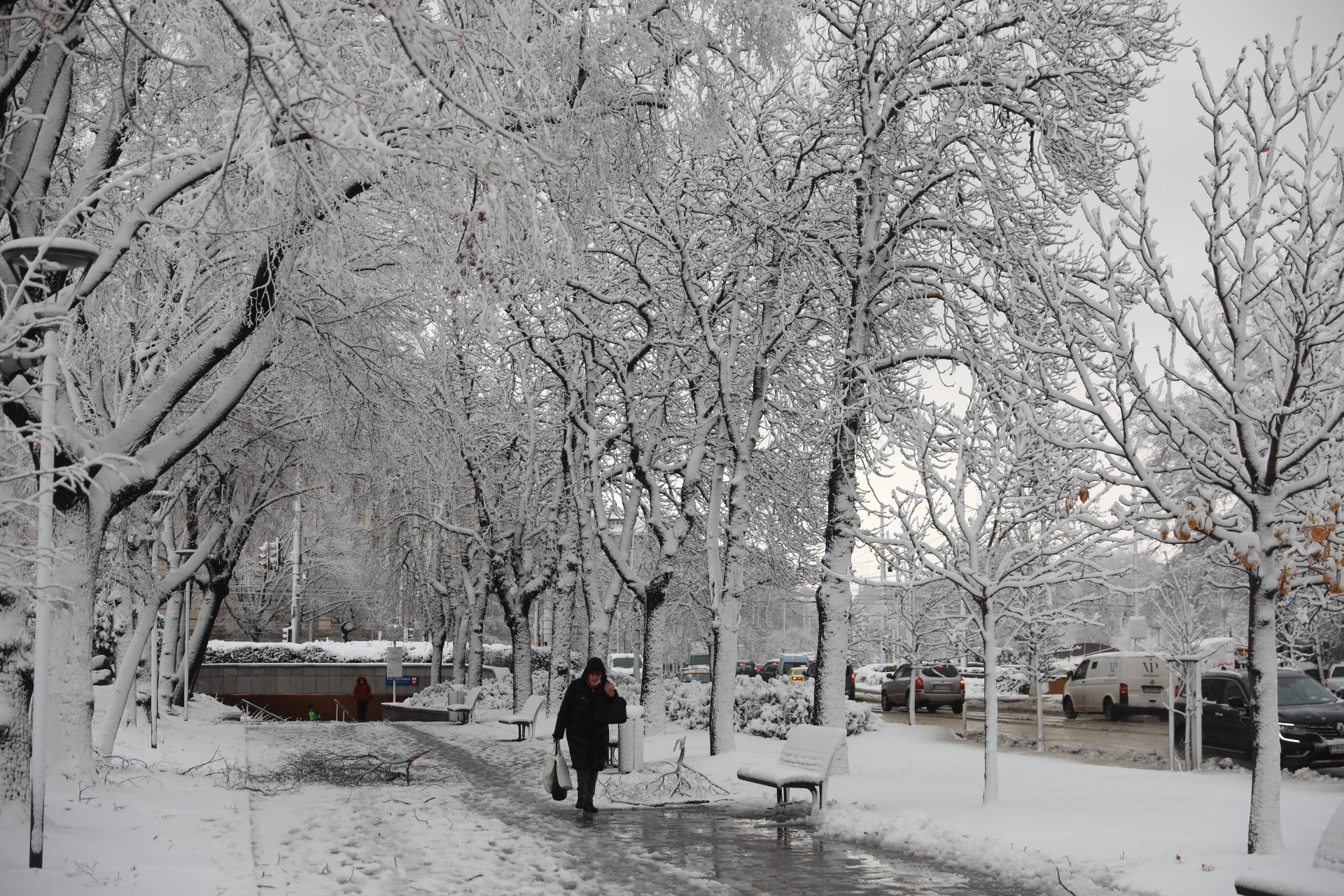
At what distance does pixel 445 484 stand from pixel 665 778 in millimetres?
6068

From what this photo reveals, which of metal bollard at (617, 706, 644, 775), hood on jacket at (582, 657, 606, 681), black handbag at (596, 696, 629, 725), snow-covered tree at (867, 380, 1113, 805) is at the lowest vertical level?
metal bollard at (617, 706, 644, 775)

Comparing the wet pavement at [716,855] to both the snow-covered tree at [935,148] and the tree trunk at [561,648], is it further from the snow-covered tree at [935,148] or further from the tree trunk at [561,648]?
the tree trunk at [561,648]

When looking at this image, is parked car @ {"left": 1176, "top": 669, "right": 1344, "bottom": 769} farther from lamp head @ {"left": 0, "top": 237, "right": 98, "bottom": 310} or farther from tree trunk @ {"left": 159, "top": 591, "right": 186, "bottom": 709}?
tree trunk @ {"left": 159, "top": 591, "right": 186, "bottom": 709}

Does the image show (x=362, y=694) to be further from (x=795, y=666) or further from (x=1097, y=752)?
(x=1097, y=752)

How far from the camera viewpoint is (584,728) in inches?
451

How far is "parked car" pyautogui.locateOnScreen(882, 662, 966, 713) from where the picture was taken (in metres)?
33.5

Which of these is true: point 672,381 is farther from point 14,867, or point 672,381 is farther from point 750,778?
point 14,867

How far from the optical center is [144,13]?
766cm

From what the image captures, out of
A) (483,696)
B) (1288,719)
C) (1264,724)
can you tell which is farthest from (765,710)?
(1264,724)

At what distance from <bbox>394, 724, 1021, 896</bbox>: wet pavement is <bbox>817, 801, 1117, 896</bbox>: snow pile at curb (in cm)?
23

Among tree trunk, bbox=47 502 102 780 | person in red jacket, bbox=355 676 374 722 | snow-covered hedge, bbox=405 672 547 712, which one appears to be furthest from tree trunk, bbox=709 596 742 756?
person in red jacket, bbox=355 676 374 722

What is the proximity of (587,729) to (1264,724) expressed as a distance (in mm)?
6361

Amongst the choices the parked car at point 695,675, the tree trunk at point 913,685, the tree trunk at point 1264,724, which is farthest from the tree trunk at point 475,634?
the tree trunk at point 1264,724

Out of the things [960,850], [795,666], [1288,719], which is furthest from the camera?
[795,666]
